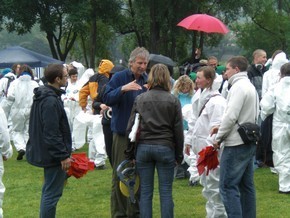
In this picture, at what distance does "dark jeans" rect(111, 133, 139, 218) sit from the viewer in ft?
26.8

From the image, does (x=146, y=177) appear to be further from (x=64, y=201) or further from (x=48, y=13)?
(x=48, y=13)

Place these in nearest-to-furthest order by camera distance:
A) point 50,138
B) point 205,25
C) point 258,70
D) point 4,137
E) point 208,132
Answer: point 50,138 < point 4,137 < point 208,132 < point 258,70 < point 205,25

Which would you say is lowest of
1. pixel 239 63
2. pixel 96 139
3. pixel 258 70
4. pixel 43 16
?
pixel 96 139

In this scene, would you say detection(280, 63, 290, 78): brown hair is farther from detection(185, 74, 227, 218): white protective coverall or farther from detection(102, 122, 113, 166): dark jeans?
detection(102, 122, 113, 166): dark jeans

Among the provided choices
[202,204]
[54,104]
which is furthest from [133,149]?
[202,204]

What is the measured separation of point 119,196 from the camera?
8359mm

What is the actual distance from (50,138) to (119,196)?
166cm

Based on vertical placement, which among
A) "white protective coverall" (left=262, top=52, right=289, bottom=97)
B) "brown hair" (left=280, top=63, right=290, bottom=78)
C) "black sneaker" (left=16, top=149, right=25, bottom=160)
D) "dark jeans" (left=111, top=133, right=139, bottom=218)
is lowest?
"black sneaker" (left=16, top=149, right=25, bottom=160)

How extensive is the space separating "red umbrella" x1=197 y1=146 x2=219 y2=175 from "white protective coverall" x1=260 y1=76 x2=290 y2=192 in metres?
2.62

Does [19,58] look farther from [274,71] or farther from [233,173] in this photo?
[233,173]

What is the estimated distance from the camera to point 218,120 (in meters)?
7.94

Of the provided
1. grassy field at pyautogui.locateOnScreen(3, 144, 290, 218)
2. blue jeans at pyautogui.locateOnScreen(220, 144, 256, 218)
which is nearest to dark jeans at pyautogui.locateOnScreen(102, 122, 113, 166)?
grassy field at pyautogui.locateOnScreen(3, 144, 290, 218)

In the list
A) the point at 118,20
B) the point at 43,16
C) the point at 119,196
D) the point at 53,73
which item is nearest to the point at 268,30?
the point at 118,20

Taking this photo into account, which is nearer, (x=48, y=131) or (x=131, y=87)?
(x=48, y=131)
